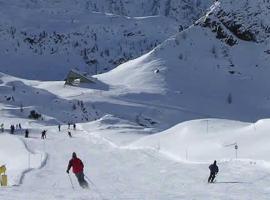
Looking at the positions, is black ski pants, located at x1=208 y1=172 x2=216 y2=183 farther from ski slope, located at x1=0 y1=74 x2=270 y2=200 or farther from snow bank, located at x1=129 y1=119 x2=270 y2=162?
snow bank, located at x1=129 y1=119 x2=270 y2=162

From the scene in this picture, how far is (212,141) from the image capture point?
140 feet

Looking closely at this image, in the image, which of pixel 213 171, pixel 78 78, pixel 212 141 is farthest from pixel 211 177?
pixel 78 78

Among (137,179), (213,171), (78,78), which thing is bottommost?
(78,78)

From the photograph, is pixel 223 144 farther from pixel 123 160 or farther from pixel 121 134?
pixel 121 134

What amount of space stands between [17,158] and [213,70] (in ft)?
249

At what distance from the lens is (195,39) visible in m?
126

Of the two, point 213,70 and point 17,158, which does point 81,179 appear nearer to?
point 17,158

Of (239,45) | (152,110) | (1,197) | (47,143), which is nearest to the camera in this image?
(1,197)

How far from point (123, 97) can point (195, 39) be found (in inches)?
963

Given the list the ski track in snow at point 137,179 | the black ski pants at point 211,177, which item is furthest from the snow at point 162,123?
the black ski pants at point 211,177

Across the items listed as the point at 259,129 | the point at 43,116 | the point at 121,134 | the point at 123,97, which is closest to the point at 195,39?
the point at 123,97

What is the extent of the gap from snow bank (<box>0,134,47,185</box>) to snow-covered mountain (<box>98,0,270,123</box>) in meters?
44.6

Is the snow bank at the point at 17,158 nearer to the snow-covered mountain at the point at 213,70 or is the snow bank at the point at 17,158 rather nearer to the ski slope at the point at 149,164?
the ski slope at the point at 149,164

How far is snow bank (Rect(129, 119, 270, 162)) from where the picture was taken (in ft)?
123
